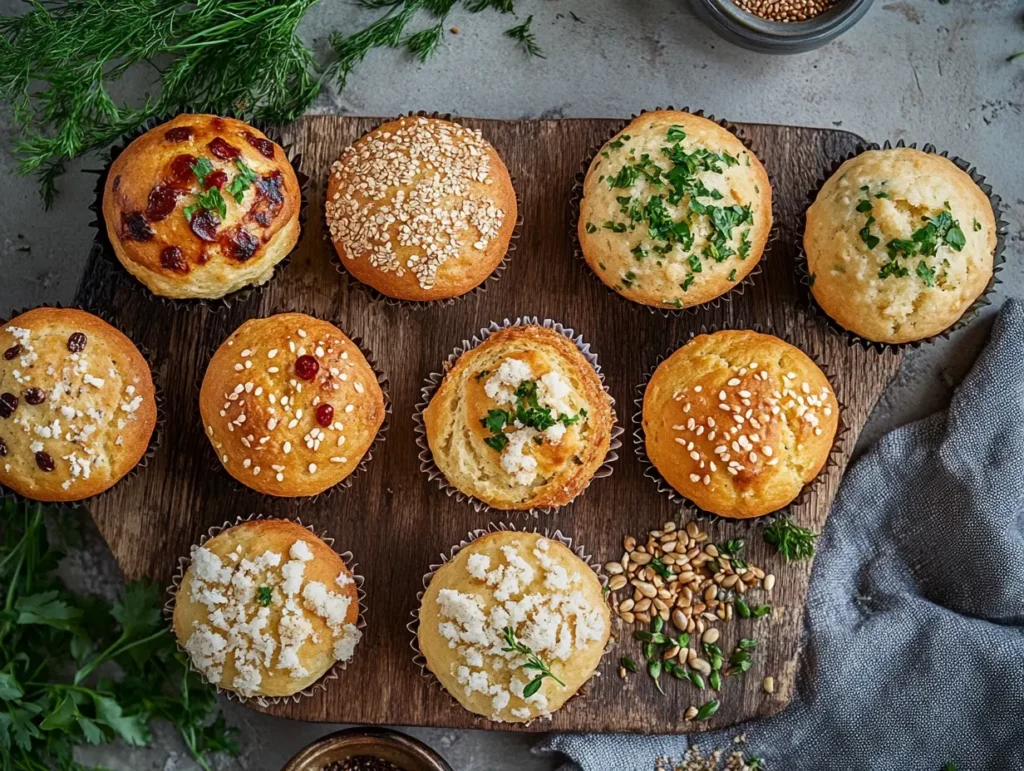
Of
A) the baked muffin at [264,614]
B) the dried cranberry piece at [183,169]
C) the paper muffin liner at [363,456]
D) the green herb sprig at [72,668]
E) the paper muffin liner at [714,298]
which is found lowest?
the green herb sprig at [72,668]

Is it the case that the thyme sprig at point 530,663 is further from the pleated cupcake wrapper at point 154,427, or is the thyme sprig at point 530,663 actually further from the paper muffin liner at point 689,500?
the pleated cupcake wrapper at point 154,427

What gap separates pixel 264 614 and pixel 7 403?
5.08 feet

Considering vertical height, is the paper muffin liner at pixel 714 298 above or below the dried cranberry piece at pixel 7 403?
above

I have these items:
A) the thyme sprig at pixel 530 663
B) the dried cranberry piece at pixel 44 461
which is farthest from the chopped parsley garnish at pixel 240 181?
the thyme sprig at pixel 530 663

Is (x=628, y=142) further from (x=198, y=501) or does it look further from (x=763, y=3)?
(x=198, y=501)

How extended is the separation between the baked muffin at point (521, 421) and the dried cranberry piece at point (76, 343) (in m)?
1.66

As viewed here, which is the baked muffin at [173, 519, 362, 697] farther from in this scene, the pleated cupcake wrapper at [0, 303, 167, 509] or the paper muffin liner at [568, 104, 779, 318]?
the paper muffin liner at [568, 104, 779, 318]

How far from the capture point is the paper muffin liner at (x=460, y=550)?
15.6ft

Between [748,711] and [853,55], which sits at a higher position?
[853,55]

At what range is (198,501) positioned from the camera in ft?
16.1

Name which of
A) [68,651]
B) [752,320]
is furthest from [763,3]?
[68,651]

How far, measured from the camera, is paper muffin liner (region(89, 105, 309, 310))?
4695 millimetres

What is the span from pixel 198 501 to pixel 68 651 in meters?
1.27

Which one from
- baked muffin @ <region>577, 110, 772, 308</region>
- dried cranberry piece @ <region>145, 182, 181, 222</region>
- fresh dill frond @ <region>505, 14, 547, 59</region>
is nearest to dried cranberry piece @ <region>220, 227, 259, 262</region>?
dried cranberry piece @ <region>145, 182, 181, 222</region>
